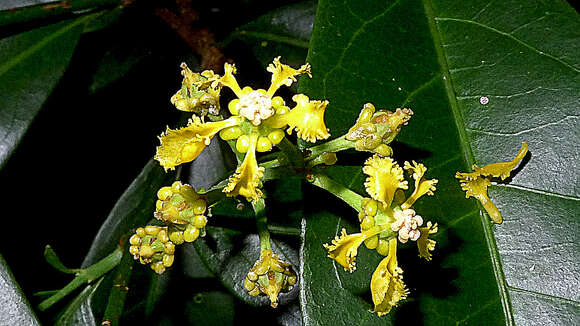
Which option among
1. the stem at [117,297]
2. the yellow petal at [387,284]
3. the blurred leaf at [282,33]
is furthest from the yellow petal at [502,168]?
the blurred leaf at [282,33]

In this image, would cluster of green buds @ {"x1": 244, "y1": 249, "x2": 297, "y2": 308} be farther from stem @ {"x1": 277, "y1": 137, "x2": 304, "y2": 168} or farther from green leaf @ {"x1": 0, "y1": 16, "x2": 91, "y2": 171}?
green leaf @ {"x1": 0, "y1": 16, "x2": 91, "y2": 171}

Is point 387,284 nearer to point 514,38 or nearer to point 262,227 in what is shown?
point 262,227

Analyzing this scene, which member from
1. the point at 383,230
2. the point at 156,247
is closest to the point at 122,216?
the point at 156,247

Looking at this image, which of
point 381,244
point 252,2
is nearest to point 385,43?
point 381,244

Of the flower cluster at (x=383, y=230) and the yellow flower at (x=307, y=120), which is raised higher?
the yellow flower at (x=307, y=120)

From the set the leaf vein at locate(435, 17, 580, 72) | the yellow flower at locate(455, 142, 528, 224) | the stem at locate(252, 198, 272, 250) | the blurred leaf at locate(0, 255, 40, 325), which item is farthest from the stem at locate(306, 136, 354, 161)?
the blurred leaf at locate(0, 255, 40, 325)

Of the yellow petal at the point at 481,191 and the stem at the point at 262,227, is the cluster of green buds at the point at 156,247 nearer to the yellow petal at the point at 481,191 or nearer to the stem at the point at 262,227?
the stem at the point at 262,227
